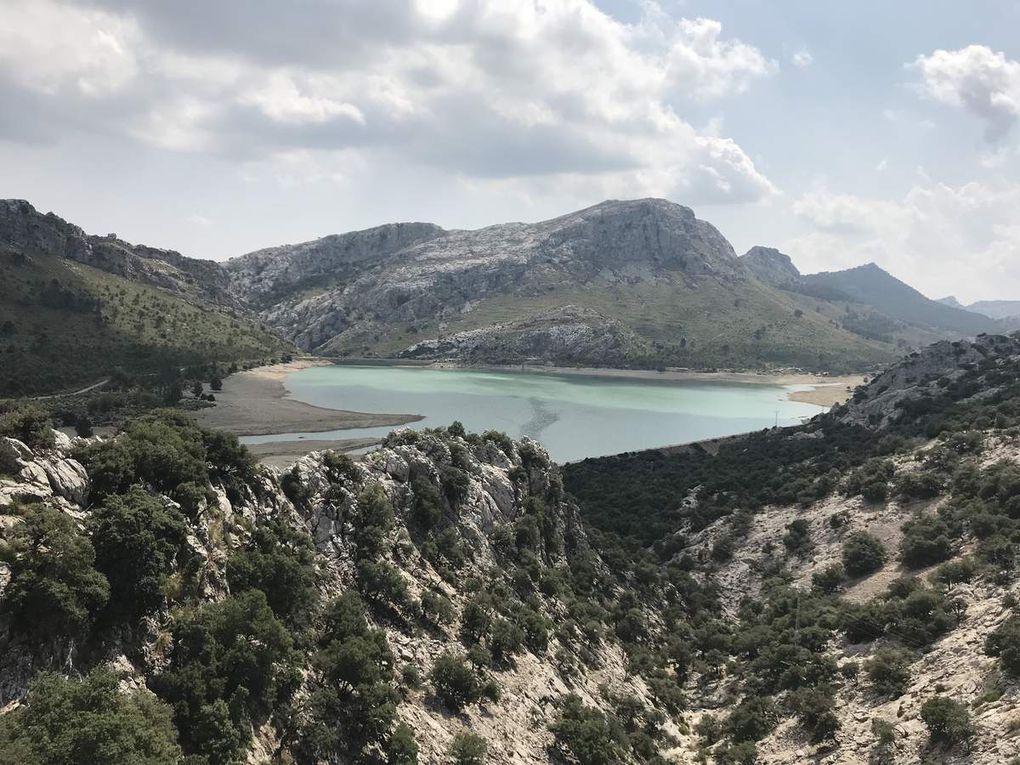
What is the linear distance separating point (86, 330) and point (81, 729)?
506ft

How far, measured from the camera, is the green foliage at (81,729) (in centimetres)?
1358

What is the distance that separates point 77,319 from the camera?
465 feet

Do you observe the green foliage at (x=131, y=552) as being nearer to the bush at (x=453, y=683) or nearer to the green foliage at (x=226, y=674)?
the green foliage at (x=226, y=674)

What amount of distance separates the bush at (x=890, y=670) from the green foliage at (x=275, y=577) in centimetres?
2786

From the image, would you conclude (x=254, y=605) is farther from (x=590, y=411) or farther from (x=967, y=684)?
(x=590, y=411)

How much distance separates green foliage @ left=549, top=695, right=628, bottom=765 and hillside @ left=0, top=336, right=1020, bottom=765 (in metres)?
0.12

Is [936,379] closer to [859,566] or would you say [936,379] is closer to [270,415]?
[859,566]

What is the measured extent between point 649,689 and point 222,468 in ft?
95.2

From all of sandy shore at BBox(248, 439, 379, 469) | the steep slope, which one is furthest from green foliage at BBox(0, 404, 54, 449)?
sandy shore at BBox(248, 439, 379, 469)

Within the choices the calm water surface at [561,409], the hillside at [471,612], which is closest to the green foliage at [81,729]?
the hillside at [471,612]

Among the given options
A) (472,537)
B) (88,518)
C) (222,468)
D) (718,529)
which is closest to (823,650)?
(472,537)

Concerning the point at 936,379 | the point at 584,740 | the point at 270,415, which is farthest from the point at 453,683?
the point at 936,379

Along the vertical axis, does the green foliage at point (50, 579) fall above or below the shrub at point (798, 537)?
above

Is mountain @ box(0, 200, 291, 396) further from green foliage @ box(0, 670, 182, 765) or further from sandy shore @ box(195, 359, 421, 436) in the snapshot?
green foliage @ box(0, 670, 182, 765)
